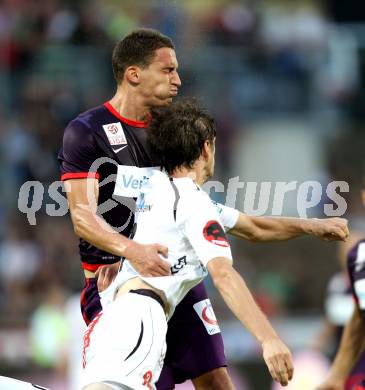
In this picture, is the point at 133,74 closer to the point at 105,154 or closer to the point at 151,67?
the point at 151,67

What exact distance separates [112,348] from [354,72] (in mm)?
9733

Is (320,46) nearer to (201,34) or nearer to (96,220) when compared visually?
(201,34)

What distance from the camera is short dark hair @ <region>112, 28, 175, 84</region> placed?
17.8 feet

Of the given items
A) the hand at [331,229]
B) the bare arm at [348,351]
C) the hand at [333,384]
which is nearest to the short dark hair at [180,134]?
the hand at [331,229]

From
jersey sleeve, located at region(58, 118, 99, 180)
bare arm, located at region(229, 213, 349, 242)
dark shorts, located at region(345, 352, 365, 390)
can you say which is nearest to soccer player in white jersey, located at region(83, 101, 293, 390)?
jersey sleeve, located at region(58, 118, 99, 180)

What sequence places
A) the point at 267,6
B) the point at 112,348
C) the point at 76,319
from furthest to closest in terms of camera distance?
1. the point at 267,6
2. the point at 76,319
3. the point at 112,348

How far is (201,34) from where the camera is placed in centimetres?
1332

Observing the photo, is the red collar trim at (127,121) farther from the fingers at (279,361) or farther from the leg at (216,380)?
the fingers at (279,361)

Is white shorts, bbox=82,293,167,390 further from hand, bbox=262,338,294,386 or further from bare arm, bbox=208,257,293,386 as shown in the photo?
hand, bbox=262,338,294,386

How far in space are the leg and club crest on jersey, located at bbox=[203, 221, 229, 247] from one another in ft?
3.86

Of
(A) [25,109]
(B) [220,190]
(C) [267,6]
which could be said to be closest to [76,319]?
(B) [220,190]

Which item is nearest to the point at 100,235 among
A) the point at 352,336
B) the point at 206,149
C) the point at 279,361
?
the point at 206,149

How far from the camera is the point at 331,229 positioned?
5.07 m

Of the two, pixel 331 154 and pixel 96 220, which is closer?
pixel 96 220
